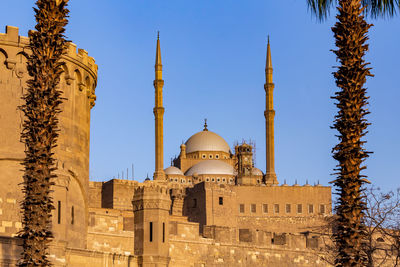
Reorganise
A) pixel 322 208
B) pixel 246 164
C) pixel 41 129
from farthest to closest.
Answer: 1. pixel 246 164
2. pixel 322 208
3. pixel 41 129

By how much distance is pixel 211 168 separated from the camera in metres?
70.9

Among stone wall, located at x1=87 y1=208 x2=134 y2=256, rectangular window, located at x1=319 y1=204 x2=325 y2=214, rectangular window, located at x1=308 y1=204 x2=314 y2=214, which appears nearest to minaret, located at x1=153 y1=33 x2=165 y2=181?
rectangular window, located at x1=308 y1=204 x2=314 y2=214

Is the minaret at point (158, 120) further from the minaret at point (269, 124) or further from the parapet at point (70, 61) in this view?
the parapet at point (70, 61)

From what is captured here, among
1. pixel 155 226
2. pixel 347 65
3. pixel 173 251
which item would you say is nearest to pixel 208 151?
pixel 173 251

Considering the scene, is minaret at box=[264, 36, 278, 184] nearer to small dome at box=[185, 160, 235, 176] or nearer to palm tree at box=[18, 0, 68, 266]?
small dome at box=[185, 160, 235, 176]

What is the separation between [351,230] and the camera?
46.8ft

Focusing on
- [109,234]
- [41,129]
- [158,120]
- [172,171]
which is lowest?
[109,234]

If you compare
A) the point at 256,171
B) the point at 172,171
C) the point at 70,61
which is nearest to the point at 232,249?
the point at 172,171

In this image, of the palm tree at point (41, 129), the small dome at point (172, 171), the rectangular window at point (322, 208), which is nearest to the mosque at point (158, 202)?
the rectangular window at point (322, 208)

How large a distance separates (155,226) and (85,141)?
4.14 meters

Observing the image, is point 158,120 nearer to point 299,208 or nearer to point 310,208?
point 299,208

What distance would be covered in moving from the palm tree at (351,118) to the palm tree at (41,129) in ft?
15.6

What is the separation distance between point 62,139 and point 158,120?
42549mm

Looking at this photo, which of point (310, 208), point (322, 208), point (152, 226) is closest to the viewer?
point (152, 226)
